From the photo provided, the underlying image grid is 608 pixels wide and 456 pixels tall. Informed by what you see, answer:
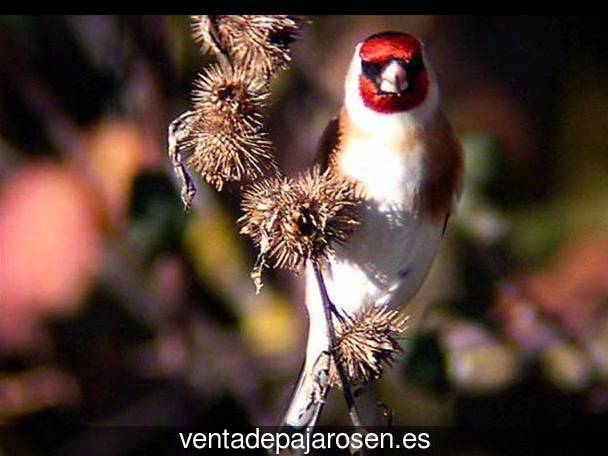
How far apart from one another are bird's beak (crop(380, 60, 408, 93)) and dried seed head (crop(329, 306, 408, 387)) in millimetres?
316

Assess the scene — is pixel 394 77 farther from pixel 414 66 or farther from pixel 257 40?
pixel 257 40

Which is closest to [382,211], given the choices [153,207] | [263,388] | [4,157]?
[153,207]

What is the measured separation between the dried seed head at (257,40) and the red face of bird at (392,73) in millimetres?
177

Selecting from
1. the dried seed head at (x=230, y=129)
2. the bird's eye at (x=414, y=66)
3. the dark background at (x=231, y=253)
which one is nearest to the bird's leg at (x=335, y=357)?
the dried seed head at (x=230, y=129)

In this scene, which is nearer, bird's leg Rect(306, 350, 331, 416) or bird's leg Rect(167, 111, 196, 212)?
bird's leg Rect(167, 111, 196, 212)

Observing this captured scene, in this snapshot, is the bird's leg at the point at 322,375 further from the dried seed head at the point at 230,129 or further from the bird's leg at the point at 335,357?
the dried seed head at the point at 230,129

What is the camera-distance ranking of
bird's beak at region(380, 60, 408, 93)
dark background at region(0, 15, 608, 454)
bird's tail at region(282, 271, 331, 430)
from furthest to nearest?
dark background at region(0, 15, 608, 454) < bird's tail at region(282, 271, 331, 430) < bird's beak at region(380, 60, 408, 93)

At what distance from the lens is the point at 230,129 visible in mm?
1525

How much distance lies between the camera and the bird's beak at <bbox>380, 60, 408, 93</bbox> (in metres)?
1.70

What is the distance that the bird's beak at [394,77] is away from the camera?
5.57 ft

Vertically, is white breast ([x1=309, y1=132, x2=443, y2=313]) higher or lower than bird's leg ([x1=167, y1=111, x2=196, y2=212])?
higher

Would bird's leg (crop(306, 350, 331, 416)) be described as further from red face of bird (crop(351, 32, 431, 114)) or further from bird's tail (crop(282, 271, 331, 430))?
red face of bird (crop(351, 32, 431, 114))

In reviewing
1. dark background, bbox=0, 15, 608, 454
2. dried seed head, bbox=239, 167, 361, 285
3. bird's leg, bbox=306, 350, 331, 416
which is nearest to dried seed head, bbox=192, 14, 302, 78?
dried seed head, bbox=239, 167, 361, 285

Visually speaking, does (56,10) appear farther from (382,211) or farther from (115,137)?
(382,211)
